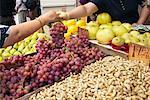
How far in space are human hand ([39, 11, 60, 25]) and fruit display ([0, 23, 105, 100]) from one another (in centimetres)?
6

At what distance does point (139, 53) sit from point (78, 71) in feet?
1.29

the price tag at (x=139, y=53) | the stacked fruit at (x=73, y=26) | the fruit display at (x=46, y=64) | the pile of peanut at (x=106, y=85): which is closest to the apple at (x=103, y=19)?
the stacked fruit at (x=73, y=26)

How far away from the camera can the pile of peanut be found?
1197 mm

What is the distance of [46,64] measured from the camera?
1436mm

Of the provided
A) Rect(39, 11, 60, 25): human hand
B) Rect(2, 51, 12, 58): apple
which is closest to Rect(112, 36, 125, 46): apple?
Rect(39, 11, 60, 25): human hand

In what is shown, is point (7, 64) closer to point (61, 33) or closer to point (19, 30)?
point (19, 30)

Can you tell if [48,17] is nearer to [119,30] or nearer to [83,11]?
[119,30]

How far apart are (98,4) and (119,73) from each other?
4.42 feet

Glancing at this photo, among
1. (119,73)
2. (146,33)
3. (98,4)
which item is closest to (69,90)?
(119,73)

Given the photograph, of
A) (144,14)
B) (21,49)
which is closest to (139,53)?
(21,49)

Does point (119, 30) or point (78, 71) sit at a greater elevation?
point (119, 30)

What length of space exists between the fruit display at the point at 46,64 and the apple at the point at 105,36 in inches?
6.3

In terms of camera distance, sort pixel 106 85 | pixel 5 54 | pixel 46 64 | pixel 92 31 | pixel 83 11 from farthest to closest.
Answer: pixel 83 11 < pixel 5 54 < pixel 92 31 < pixel 46 64 < pixel 106 85

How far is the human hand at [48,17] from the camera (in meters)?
1.62
